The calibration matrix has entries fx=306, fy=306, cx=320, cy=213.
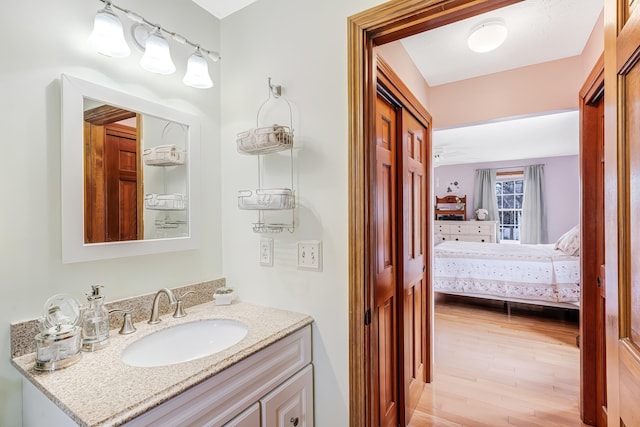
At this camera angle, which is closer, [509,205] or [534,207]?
[534,207]

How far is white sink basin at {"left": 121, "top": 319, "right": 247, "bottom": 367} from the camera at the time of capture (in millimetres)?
1147

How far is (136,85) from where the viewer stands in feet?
4.24

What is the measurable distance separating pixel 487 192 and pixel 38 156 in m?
7.73

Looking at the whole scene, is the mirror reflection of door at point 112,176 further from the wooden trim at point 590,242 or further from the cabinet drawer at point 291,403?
the wooden trim at point 590,242

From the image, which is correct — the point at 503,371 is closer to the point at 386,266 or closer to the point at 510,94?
the point at 386,266

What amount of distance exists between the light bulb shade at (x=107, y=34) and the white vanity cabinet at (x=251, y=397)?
1127 millimetres

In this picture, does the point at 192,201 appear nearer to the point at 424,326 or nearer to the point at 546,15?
the point at 424,326

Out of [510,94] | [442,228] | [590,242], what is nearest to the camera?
[590,242]

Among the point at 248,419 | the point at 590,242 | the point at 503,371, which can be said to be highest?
the point at 590,242

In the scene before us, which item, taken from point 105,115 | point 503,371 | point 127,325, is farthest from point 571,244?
point 105,115

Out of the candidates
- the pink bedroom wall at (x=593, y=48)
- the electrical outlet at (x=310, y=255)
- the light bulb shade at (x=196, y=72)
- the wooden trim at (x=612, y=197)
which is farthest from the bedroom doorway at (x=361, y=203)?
the pink bedroom wall at (x=593, y=48)

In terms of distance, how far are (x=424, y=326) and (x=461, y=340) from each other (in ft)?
3.33

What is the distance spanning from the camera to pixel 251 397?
1027 mm

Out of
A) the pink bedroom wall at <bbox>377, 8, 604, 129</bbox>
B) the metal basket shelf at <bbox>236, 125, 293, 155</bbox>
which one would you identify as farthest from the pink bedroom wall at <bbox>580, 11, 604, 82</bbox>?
the metal basket shelf at <bbox>236, 125, 293, 155</bbox>
